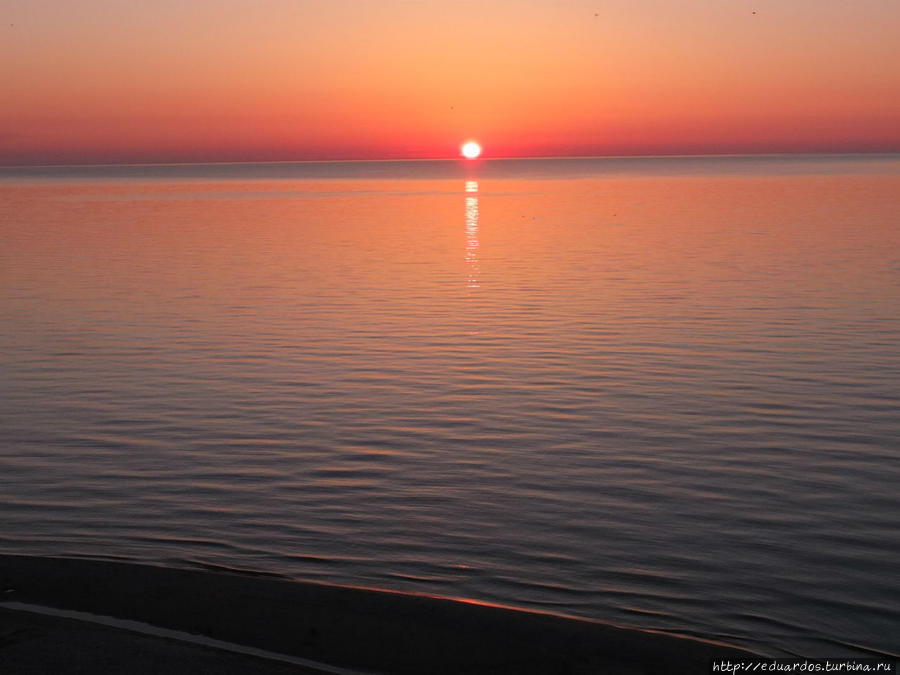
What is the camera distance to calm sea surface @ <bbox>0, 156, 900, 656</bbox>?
10273 millimetres

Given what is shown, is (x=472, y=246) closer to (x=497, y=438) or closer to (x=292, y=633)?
(x=497, y=438)

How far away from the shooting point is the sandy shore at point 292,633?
7.44 m

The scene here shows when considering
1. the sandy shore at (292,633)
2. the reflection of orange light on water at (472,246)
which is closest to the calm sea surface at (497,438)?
the reflection of orange light on water at (472,246)

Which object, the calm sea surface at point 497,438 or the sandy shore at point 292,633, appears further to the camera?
the calm sea surface at point 497,438

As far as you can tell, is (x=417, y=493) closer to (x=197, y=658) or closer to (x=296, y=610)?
(x=296, y=610)

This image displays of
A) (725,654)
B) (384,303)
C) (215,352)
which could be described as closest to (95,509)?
(725,654)

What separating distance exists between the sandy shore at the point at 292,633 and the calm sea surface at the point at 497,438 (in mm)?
1118

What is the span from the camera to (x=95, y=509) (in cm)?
1220

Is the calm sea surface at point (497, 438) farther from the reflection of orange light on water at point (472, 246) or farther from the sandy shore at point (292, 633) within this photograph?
the sandy shore at point (292, 633)

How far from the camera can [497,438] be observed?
49.6 ft

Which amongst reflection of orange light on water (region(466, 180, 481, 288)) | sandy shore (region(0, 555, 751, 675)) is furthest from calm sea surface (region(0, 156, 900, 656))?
sandy shore (region(0, 555, 751, 675))

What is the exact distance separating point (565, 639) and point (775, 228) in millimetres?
49111

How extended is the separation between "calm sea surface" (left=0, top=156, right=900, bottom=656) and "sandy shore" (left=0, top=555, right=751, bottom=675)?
44.0 inches

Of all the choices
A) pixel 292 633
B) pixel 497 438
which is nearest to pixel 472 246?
pixel 497 438
